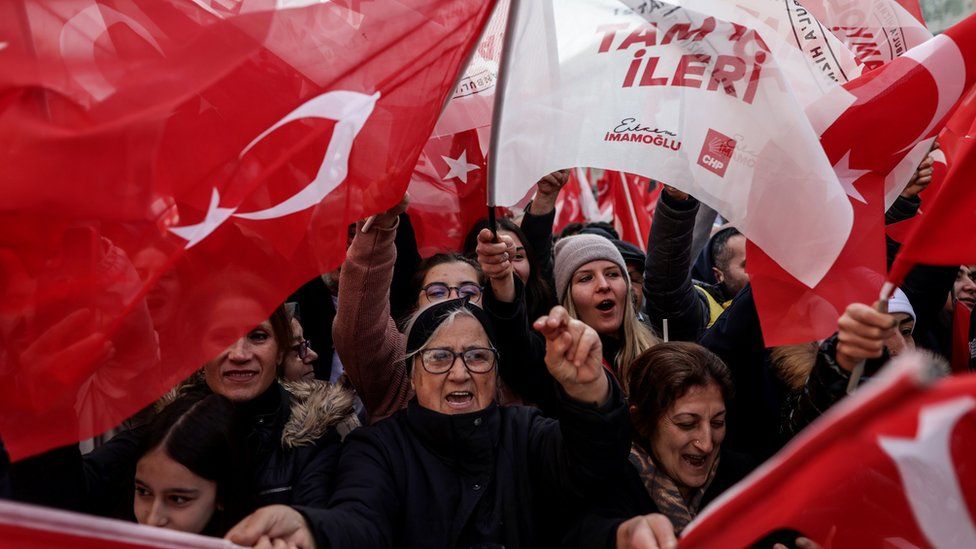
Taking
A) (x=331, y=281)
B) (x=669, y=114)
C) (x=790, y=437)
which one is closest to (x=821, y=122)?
(x=669, y=114)

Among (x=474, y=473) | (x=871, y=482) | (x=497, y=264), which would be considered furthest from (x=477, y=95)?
(x=871, y=482)

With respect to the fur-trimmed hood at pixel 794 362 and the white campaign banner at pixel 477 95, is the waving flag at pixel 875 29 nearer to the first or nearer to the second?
the fur-trimmed hood at pixel 794 362

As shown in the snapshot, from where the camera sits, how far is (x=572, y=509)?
8.45 feet

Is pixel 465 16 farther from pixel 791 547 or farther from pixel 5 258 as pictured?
pixel 791 547

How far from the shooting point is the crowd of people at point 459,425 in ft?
7.86

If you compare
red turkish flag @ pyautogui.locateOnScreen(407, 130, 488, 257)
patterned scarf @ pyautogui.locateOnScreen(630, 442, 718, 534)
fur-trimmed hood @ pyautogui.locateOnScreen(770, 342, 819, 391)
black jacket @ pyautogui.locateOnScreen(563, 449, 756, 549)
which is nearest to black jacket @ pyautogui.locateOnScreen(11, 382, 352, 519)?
black jacket @ pyautogui.locateOnScreen(563, 449, 756, 549)

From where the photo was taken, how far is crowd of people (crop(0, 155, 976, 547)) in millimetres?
2396

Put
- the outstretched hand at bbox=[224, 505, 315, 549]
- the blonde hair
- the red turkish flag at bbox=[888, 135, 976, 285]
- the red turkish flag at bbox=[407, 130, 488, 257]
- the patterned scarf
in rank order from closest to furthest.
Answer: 1. the outstretched hand at bbox=[224, 505, 315, 549]
2. the red turkish flag at bbox=[888, 135, 976, 285]
3. the patterned scarf
4. the blonde hair
5. the red turkish flag at bbox=[407, 130, 488, 257]

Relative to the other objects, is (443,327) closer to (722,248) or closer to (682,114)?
(682,114)

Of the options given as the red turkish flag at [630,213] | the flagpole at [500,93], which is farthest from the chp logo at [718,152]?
the red turkish flag at [630,213]

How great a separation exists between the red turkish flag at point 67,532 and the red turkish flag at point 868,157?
183 centimetres

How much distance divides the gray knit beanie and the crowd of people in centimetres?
33

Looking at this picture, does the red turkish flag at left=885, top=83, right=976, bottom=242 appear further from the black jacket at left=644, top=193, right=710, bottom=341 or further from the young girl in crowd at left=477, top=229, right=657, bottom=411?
the young girl in crowd at left=477, top=229, right=657, bottom=411

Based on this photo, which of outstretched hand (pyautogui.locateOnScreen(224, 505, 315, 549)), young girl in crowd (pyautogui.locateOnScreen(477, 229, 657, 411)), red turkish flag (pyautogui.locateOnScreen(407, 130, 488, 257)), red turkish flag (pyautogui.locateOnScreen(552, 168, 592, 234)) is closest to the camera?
outstretched hand (pyautogui.locateOnScreen(224, 505, 315, 549))
